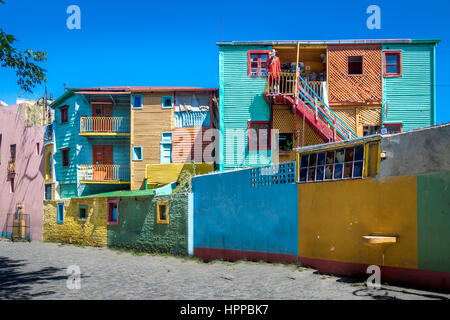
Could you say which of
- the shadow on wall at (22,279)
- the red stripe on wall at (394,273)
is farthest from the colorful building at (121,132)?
the red stripe on wall at (394,273)

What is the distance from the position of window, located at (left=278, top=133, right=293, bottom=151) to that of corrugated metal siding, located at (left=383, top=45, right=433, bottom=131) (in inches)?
192

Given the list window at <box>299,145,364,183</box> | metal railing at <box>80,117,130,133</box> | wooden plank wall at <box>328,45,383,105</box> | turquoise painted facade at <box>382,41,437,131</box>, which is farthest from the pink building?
turquoise painted facade at <box>382,41,437,131</box>

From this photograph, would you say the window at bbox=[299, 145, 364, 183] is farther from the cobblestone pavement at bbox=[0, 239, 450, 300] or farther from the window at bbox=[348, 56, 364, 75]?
the window at bbox=[348, 56, 364, 75]

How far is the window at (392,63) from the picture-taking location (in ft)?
78.1

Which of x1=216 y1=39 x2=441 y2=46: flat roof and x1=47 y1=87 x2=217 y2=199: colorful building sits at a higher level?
x1=216 y1=39 x2=441 y2=46: flat roof

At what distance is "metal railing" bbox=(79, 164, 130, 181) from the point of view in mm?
29812

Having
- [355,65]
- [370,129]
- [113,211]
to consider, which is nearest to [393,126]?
[370,129]

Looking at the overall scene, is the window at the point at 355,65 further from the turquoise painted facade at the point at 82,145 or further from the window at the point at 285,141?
the turquoise painted facade at the point at 82,145

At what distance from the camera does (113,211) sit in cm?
2517

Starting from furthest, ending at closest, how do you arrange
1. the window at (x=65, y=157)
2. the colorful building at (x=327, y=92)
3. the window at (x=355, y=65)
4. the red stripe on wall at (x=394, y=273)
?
the window at (x=65, y=157)
the window at (x=355, y=65)
the colorful building at (x=327, y=92)
the red stripe on wall at (x=394, y=273)

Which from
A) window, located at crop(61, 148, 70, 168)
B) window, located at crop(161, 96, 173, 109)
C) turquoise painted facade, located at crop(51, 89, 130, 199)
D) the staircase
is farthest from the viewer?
window, located at crop(61, 148, 70, 168)

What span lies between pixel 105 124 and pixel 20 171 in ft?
29.0

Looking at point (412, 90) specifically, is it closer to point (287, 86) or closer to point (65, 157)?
point (287, 86)

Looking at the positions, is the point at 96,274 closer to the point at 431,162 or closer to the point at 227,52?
the point at 431,162
